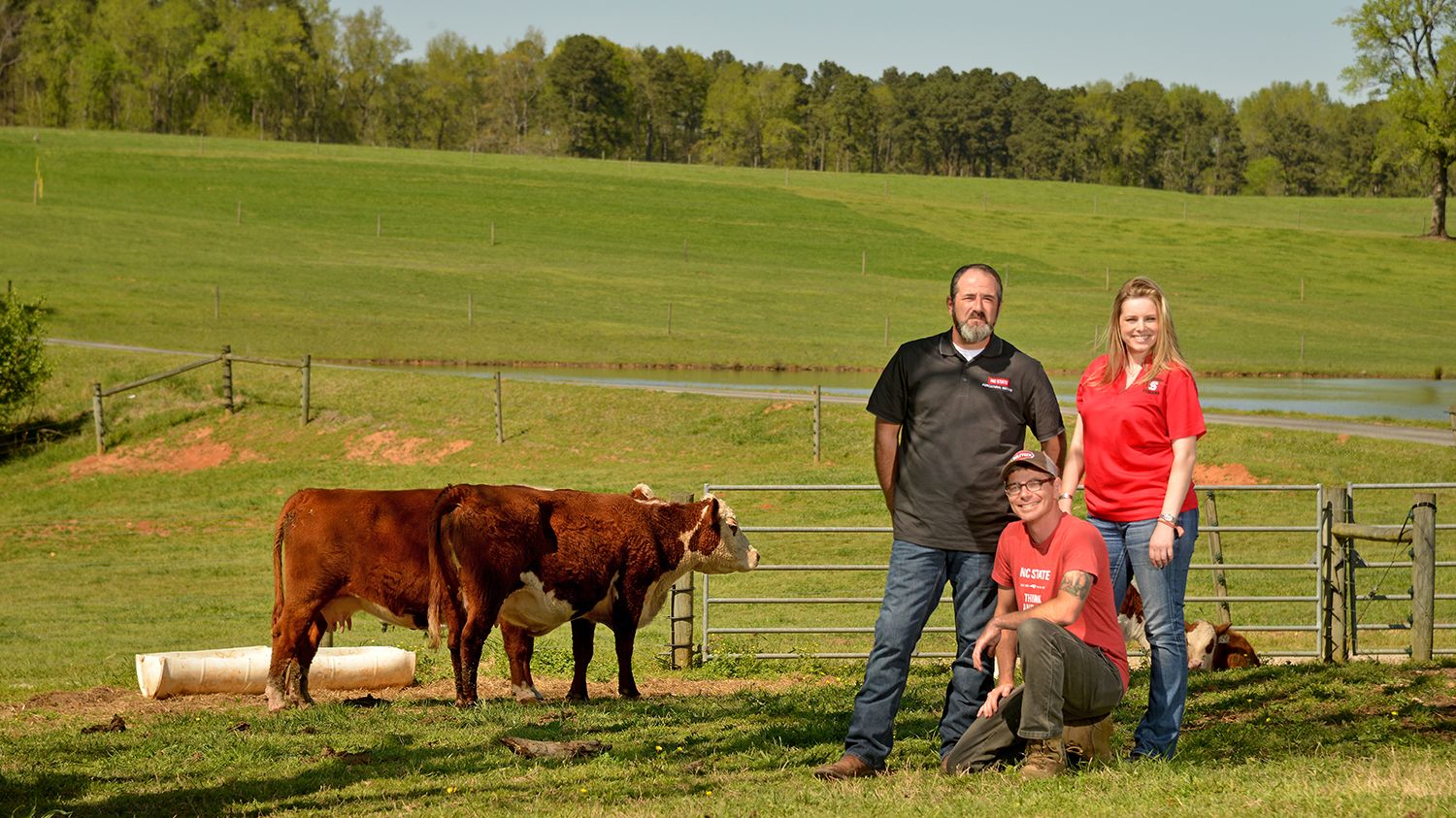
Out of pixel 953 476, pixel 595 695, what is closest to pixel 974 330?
pixel 953 476

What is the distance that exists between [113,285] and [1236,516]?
46.5 m

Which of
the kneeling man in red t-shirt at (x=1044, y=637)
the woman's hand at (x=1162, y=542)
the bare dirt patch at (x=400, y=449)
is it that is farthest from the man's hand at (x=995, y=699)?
the bare dirt patch at (x=400, y=449)

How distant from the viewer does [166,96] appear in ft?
385

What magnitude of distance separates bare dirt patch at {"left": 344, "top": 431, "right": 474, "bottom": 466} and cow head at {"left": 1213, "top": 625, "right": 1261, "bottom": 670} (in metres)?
20.0

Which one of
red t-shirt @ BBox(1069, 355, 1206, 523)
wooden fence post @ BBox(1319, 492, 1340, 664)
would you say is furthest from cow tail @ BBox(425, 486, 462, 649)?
wooden fence post @ BBox(1319, 492, 1340, 664)

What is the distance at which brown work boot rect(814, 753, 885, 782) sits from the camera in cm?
650

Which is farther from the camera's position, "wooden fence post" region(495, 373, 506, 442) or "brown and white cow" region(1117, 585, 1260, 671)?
"wooden fence post" region(495, 373, 506, 442)

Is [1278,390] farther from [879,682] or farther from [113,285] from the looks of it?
[113,285]

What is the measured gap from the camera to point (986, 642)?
20.9 ft

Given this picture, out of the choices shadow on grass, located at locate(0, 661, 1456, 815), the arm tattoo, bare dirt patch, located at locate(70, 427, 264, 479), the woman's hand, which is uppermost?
the woman's hand

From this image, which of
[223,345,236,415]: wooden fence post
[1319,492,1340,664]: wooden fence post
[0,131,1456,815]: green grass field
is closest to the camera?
[0,131,1456,815]: green grass field

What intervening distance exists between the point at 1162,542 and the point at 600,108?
5014 inches

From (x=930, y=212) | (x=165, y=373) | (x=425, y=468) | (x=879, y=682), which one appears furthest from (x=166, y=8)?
(x=879, y=682)

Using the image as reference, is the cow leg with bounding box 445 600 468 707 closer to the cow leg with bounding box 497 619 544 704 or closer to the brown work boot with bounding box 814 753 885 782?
the cow leg with bounding box 497 619 544 704
